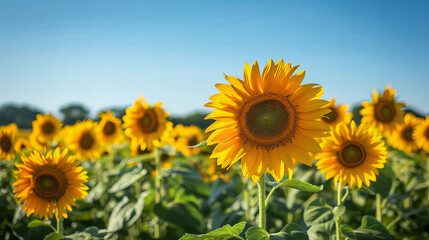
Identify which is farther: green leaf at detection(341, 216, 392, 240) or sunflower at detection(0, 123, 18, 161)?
sunflower at detection(0, 123, 18, 161)

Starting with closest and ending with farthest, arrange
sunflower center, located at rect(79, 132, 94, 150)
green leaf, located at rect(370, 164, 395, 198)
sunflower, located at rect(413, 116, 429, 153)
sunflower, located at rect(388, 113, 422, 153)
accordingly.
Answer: green leaf, located at rect(370, 164, 395, 198), sunflower, located at rect(413, 116, 429, 153), sunflower center, located at rect(79, 132, 94, 150), sunflower, located at rect(388, 113, 422, 153)

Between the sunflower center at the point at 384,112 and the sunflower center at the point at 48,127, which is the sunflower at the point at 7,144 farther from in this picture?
the sunflower center at the point at 384,112

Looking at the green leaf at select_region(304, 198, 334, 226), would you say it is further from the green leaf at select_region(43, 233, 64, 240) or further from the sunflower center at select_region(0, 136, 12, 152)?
the sunflower center at select_region(0, 136, 12, 152)

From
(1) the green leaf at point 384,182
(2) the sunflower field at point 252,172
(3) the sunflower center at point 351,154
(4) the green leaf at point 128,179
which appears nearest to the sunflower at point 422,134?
(2) the sunflower field at point 252,172

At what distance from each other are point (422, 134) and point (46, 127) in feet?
24.1

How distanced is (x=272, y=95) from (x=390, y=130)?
126 inches

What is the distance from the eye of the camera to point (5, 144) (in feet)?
14.6

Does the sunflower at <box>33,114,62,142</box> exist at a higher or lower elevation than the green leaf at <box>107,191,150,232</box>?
higher

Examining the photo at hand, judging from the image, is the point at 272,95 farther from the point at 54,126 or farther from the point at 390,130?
the point at 54,126

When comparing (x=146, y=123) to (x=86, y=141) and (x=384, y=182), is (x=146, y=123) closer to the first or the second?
(x=86, y=141)

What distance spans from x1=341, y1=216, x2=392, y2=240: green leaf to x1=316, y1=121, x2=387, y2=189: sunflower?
1.14 feet

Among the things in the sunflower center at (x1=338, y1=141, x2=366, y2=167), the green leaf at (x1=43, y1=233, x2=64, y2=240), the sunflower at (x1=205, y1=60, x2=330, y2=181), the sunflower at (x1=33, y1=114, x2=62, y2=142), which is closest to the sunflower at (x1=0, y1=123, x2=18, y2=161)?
the sunflower at (x1=33, y1=114, x2=62, y2=142)

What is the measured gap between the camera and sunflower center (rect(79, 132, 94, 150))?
575 centimetres

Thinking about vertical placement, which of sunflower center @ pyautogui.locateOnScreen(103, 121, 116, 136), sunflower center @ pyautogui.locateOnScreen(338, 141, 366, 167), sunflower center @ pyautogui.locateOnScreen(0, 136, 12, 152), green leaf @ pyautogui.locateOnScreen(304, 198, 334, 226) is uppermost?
sunflower center @ pyautogui.locateOnScreen(338, 141, 366, 167)
